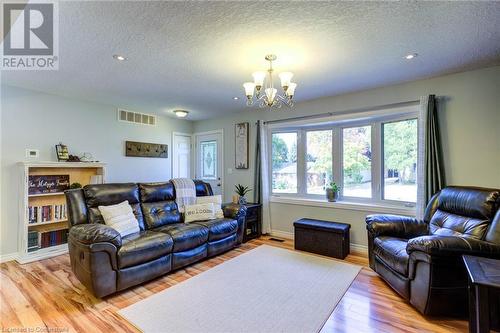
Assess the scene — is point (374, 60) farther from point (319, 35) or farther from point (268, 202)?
point (268, 202)

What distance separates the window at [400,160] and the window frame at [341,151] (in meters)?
0.07

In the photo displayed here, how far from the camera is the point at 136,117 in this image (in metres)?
4.91

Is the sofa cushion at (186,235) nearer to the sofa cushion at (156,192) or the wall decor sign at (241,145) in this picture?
the sofa cushion at (156,192)

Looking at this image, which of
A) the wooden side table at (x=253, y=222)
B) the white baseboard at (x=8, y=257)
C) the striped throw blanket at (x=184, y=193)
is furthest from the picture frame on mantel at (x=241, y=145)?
the white baseboard at (x=8, y=257)

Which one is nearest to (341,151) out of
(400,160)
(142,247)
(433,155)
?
(400,160)

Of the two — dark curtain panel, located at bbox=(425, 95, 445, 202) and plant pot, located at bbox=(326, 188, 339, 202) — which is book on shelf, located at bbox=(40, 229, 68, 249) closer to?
plant pot, located at bbox=(326, 188, 339, 202)

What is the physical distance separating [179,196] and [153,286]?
4.82 feet

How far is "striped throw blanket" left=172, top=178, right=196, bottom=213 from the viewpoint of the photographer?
3841 mm

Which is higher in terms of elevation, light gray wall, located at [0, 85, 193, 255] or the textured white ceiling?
the textured white ceiling

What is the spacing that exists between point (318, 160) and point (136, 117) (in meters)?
3.71

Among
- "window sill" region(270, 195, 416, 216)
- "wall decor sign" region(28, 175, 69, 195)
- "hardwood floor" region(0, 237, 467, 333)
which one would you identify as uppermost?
"wall decor sign" region(28, 175, 69, 195)

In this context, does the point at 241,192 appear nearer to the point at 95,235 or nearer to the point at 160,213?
the point at 160,213

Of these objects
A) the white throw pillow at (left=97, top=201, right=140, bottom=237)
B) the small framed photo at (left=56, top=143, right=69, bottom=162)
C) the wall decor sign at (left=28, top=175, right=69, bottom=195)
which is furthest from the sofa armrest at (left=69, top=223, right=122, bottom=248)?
the small framed photo at (left=56, top=143, right=69, bottom=162)

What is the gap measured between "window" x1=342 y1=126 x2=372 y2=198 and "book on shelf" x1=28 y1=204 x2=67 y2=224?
15.0 feet
